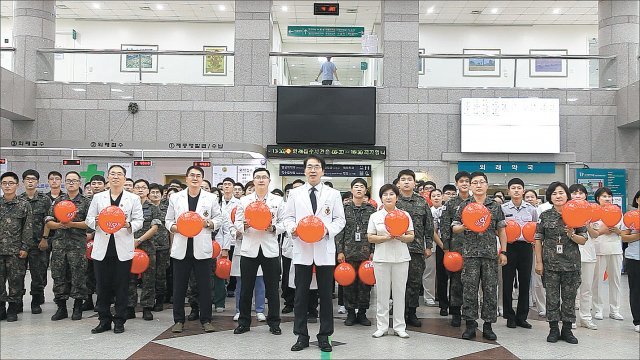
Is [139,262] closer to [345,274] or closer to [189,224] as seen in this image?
[189,224]

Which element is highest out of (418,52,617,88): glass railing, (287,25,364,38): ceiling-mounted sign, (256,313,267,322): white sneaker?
(287,25,364,38): ceiling-mounted sign

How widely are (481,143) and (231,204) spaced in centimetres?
622

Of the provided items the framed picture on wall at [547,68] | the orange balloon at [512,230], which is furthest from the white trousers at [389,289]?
the framed picture on wall at [547,68]

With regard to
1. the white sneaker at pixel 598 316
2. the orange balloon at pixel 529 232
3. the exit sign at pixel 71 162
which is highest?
the exit sign at pixel 71 162

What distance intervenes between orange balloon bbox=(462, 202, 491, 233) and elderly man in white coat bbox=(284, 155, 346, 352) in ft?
3.96

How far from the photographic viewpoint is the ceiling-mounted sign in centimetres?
1210

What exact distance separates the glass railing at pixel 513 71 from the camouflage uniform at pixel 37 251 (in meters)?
7.67

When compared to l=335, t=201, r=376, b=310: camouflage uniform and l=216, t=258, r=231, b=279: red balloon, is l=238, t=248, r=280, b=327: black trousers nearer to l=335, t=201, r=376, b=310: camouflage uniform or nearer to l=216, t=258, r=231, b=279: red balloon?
l=216, t=258, r=231, b=279: red balloon

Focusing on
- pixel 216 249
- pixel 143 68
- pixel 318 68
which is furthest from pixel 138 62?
pixel 216 249

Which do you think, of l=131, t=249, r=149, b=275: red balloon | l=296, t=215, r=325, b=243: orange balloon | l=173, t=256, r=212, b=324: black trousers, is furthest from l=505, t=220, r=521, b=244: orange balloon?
l=131, t=249, r=149, b=275: red balloon

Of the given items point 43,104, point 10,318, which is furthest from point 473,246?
point 43,104

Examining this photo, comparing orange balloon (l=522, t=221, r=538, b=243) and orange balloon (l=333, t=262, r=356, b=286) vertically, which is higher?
orange balloon (l=522, t=221, r=538, b=243)

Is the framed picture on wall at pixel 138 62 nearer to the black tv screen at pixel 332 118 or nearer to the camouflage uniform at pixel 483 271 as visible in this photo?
the black tv screen at pixel 332 118

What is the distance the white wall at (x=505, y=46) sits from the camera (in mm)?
11211
